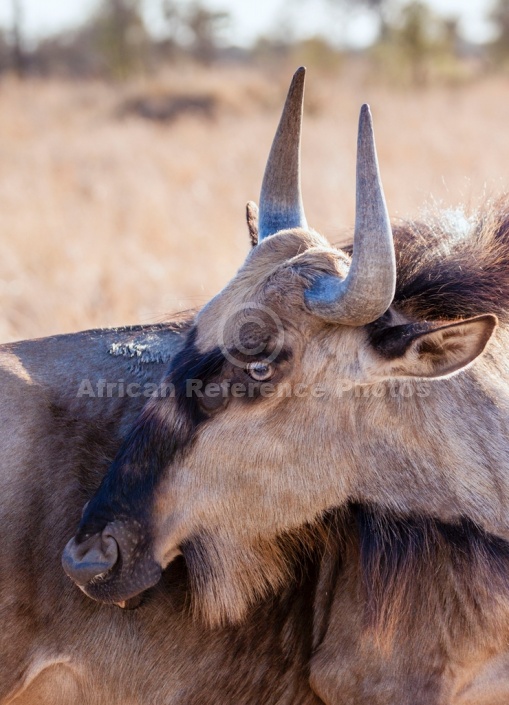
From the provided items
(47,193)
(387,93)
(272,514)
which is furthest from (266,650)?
(387,93)

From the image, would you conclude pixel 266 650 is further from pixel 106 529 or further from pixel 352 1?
pixel 352 1

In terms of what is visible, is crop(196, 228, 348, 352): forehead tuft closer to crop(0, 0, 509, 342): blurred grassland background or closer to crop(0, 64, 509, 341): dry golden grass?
crop(0, 0, 509, 342): blurred grassland background

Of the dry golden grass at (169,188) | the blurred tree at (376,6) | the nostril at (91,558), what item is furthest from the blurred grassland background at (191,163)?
the blurred tree at (376,6)

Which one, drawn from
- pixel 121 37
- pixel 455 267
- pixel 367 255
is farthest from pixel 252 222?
pixel 121 37

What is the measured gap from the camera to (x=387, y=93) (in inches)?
1064

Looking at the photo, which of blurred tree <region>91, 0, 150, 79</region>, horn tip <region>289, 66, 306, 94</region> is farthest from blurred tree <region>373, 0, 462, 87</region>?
horn tip <region>289, 66, 306, 94</region>

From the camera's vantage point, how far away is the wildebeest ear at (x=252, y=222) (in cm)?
355

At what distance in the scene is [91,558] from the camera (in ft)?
9.18

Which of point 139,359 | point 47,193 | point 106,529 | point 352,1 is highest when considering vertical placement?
point 352,1

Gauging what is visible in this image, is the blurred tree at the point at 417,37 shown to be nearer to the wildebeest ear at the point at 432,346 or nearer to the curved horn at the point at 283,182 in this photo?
the curved horn at the point at 283,182

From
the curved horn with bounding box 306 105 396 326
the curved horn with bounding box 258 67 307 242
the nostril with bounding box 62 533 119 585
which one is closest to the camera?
the curved horn with bounding box 306 105 396 326

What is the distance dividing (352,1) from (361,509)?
173 ft

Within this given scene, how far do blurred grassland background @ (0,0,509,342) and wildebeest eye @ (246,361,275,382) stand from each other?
136 centimetres

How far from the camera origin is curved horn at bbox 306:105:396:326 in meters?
2.54
